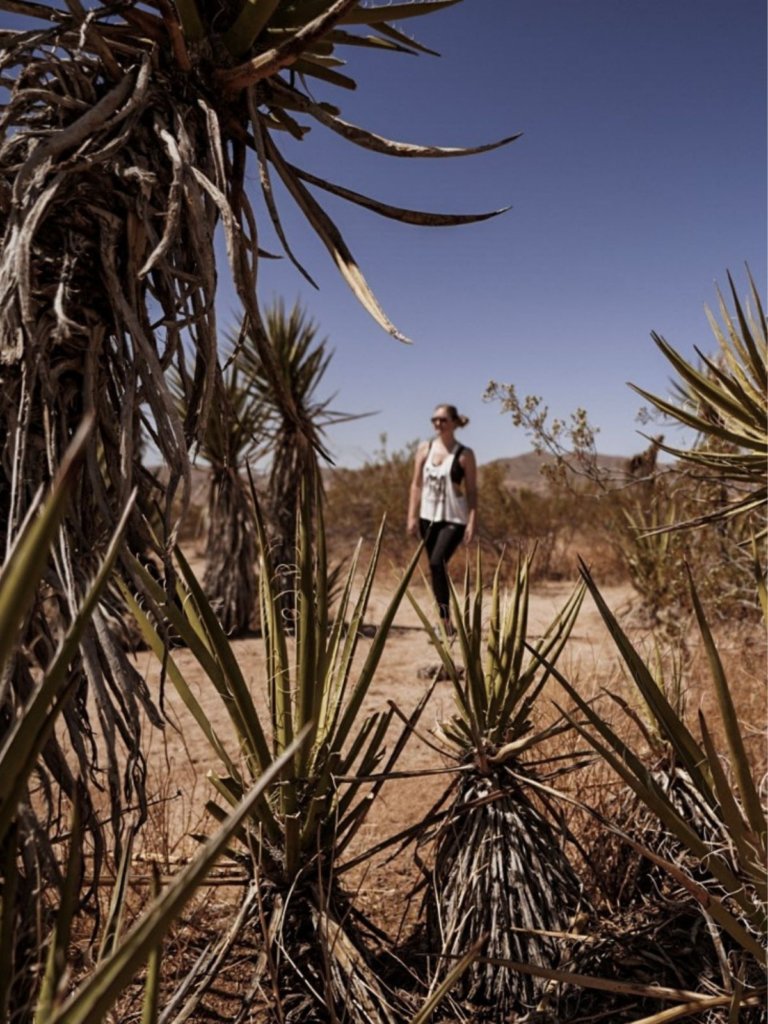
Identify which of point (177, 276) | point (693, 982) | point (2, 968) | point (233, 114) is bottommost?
point (693, 982)

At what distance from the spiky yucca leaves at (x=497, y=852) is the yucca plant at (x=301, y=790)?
0.92 feet

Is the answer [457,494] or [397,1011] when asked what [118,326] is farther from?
[457,494]

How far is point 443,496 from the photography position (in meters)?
5.68

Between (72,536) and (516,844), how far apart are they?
4.31ft

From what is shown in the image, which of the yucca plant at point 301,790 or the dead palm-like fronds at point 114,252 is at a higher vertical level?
the dead palm-like fronds at point 114,252

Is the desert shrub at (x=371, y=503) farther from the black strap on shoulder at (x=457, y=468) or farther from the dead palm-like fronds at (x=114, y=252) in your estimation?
the dead palm-like fronds at (x=114, y=252)

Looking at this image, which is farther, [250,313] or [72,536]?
[250,313]

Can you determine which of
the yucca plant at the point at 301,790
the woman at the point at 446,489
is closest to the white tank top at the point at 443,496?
the woman at the point at 446,489

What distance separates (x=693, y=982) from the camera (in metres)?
1.64

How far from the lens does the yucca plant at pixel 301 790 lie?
1.51m

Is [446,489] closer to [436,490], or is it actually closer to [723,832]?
[436,490]

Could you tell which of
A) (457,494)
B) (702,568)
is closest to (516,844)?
(457,494)

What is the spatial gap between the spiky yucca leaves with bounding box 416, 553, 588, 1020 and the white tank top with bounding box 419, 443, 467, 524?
367cm

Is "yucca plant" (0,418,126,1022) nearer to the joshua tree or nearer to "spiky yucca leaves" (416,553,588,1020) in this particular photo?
"spiky yucca leaves" (416,553,588,1020)
